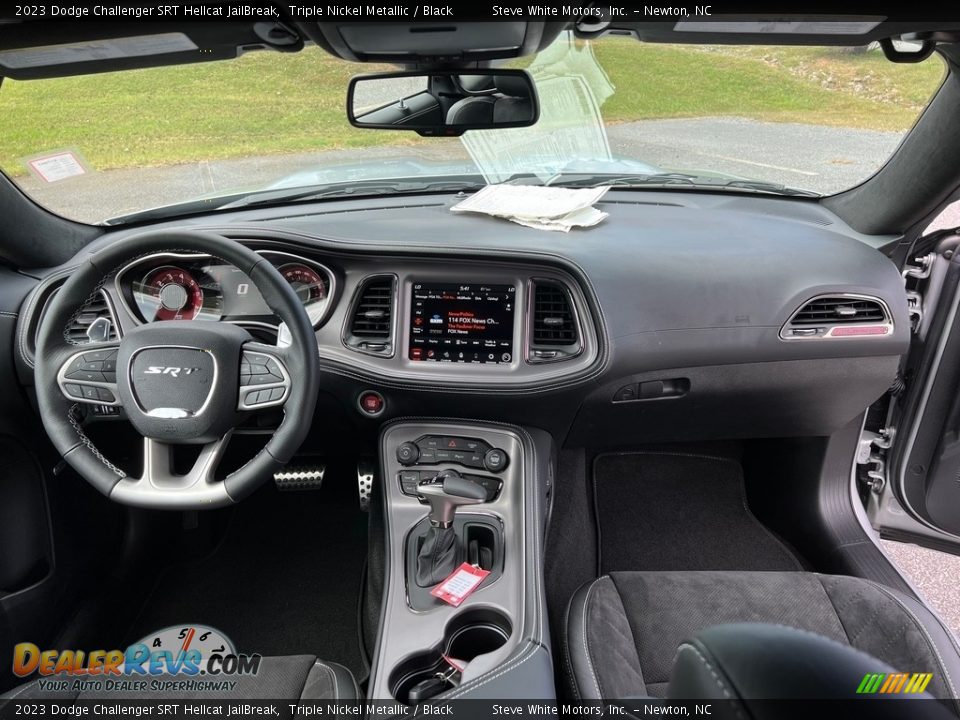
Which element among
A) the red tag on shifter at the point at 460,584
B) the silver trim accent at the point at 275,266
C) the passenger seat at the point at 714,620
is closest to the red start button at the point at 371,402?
the silver trim accent at the point at 275,266

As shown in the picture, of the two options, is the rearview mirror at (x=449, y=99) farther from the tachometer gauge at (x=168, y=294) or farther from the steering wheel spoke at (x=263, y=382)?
the steering wheel spoke at (x=263, y=382)

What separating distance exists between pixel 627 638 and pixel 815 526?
112 centimetres

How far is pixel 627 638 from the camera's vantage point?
1.80 metres

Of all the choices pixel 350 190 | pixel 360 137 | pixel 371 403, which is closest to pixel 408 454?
pixel 371 403

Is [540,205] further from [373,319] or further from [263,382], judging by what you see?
[263,382]

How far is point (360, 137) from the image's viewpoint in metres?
2.54

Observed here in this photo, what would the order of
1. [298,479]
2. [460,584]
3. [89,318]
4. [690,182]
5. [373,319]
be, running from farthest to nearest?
[690,182], [298,479], [373,319], [89,318], [460,584]

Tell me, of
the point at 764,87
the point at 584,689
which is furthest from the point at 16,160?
the point at 764,87

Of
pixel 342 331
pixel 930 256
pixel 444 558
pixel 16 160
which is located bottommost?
pixel 444 558

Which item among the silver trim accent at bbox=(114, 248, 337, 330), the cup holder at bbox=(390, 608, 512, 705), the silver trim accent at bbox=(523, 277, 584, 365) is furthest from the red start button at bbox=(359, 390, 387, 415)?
the cup holder at bbox=(390, 608, 512, 705)

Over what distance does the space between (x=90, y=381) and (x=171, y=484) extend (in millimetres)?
307

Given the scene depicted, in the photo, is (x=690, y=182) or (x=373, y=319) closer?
(x=373, y=319)

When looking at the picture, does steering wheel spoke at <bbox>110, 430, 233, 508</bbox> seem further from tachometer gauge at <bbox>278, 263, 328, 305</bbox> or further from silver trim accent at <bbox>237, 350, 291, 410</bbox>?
tachometer gauge at <bbox>278, 263, 328, 305</bbox>

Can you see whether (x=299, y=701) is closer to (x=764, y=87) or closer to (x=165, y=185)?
(x=165, y=185)
